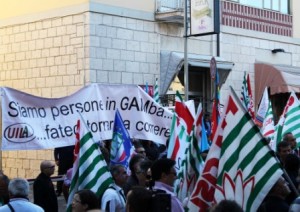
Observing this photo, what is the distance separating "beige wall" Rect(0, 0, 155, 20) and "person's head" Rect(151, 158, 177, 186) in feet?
38.1

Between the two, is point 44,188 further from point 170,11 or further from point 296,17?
point 296,17

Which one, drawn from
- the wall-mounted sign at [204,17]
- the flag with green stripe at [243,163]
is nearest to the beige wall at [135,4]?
the wall-mounted sign at [204,17]

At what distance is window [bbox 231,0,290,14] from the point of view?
72.8ft

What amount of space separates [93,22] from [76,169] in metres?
10.7

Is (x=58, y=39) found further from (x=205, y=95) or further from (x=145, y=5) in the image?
(x=205, y=95)

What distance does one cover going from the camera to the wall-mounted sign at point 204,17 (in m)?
17.6

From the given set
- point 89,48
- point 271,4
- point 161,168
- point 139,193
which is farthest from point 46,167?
point 271,4

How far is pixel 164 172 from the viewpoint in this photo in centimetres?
584

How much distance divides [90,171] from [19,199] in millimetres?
833

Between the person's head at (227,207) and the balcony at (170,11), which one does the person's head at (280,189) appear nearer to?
the person's head at (227,207)

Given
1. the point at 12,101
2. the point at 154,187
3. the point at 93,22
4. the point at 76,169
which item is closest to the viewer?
the point at 154,187

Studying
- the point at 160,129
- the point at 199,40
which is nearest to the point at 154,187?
the point at 160,129

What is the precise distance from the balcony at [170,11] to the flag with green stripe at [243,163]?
13374mm

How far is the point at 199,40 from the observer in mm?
20141
